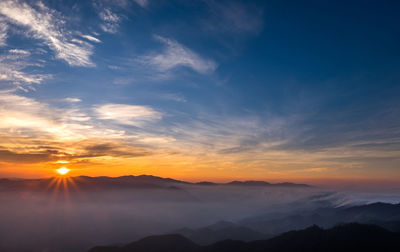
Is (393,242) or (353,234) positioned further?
(353,234)

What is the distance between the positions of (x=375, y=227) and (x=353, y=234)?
19.2 meters

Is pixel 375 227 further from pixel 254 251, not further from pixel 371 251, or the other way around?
pixel 254 251

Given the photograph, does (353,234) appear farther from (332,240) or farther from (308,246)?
(308,246)

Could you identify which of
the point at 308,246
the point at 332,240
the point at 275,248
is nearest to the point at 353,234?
the point at 332,240

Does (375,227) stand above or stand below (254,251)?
above

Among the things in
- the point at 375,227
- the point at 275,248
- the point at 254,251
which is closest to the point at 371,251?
the point at 375,227

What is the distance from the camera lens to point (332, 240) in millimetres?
193625

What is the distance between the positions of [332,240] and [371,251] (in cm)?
2848

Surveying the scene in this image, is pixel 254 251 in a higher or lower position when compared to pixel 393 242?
lower

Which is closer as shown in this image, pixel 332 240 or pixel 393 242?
pixel 393 242

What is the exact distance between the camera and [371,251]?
16900 centimetres

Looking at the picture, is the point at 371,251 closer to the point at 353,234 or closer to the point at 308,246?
the point at 353,234

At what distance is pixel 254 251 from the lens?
199 meters

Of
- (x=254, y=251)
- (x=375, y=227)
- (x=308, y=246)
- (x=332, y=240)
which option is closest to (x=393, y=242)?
(x=375, y=227)
